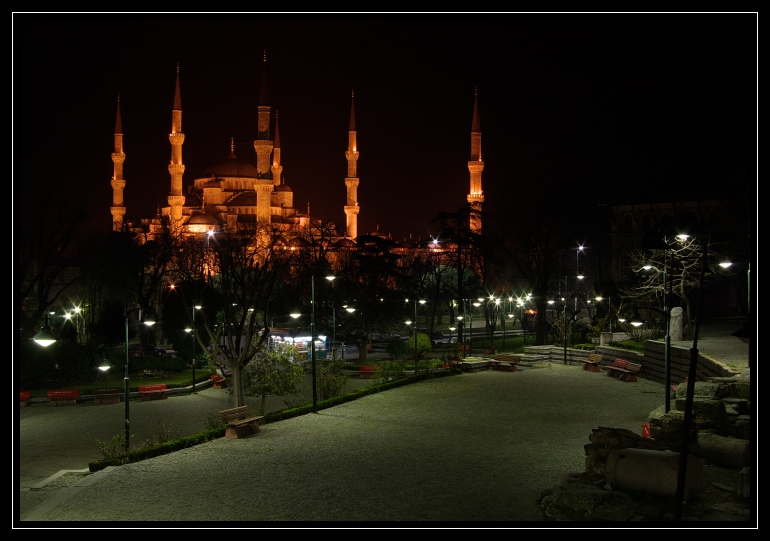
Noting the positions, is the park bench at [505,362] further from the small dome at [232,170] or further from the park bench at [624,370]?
the small dome at [232,170]

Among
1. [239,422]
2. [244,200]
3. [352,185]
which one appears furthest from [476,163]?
[239,422]

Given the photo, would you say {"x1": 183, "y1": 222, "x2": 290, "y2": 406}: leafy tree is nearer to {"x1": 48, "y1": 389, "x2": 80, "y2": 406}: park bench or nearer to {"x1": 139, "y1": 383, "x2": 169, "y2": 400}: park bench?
{"x1": 139, "y1": 383, "x2": 169, "y2": 400}: park bench

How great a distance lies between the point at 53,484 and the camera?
12.8 m

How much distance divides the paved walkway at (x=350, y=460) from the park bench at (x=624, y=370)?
1516mm

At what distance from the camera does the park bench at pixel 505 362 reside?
27828 mm

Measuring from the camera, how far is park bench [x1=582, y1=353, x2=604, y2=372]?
89.9 ft

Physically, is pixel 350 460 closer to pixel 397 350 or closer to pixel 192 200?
pixel 397 350

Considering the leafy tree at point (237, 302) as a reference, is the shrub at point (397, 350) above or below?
below

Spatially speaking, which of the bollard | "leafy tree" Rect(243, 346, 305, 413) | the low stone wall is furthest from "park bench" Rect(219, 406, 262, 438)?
the low stone wall

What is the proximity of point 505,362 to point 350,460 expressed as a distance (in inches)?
610

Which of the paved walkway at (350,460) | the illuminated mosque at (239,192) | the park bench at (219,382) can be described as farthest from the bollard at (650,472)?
the illuminated mosque at (239,192)

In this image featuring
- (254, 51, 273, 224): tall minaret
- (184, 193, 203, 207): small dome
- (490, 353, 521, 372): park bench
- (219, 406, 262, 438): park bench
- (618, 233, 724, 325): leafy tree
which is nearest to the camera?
(219, 406, 262, 438): park bench

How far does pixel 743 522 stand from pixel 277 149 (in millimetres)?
Result: 74422

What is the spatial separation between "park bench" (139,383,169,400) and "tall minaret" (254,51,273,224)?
122 feet
